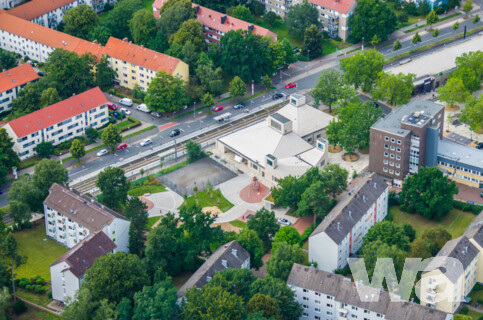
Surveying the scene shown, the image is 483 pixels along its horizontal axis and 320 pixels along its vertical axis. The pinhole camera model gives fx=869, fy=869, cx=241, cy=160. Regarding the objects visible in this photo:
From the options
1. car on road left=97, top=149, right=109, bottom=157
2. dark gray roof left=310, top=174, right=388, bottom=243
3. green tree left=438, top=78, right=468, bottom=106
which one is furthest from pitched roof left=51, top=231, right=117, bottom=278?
green tree left=438, top=78, right=468, bottom=106

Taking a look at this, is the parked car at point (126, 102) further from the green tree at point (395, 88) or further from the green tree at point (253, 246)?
the green tree at point (253, 246)

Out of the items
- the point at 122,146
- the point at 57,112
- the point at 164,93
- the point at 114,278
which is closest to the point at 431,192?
the point at 114,278

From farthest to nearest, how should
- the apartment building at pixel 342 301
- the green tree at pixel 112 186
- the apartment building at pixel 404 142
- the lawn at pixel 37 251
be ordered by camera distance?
the apartment building at pixel 404 142 < the green tree at pixel 112 186 < the lawn at pixel 37 251 < the apartment building at pixel 342 301

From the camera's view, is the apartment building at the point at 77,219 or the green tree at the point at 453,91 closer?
the apartment building at the point at 77,219

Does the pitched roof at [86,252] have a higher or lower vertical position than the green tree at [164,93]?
lower

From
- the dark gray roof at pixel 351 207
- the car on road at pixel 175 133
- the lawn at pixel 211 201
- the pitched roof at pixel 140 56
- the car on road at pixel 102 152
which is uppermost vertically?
the pitched roof at pixel 140 56

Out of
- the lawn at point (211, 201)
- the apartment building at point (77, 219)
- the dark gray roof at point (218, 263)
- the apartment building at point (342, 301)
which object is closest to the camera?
the apartment building at point (342, 301)

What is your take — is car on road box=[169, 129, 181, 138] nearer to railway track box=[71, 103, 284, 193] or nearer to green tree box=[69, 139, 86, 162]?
railway track box=[71, 103, 284, 193]

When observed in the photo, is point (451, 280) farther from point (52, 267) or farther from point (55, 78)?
point (55, 78)

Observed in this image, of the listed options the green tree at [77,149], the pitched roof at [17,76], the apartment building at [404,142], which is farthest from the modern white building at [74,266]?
the pitched roof at [17,76]
